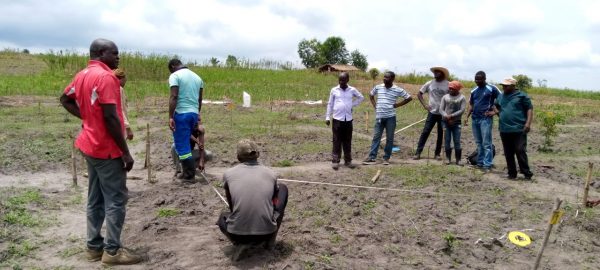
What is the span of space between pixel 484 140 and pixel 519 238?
11.0ft

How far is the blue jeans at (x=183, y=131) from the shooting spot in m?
6.55

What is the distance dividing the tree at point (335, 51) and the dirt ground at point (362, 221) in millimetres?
58874

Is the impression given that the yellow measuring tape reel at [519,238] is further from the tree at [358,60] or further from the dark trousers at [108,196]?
the tree at [358,60]

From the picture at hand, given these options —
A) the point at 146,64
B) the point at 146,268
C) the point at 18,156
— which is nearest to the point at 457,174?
the point at 146,268

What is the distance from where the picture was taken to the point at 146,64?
28.8 metres

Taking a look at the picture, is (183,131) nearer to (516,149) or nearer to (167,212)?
(167,212)

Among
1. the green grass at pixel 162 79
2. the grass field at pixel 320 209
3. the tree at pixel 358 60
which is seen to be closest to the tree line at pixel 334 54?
the tree at pixel 358 60

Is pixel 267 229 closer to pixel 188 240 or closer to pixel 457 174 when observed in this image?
pixel 188 240

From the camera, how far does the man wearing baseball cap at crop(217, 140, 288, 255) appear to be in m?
4.05

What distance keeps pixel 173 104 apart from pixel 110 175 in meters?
2.46

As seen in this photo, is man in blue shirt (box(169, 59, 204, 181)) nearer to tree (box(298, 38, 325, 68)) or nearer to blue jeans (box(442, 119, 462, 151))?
blue jeans (box(442, 119, 462, 151))

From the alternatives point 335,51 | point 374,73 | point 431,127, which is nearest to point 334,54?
point 335,51

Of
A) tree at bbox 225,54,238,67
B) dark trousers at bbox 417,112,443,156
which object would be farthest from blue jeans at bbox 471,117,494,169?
tree at bbox 225,54,238,67

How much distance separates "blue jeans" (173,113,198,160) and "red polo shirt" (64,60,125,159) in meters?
2.48
